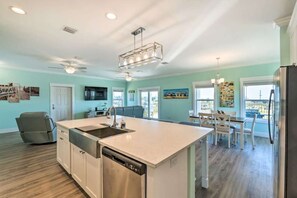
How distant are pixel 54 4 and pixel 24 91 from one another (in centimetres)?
546

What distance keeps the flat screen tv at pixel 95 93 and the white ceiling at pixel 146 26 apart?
12.5ft

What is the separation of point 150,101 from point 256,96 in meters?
5.01

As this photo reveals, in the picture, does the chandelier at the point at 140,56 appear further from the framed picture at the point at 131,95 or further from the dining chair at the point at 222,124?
the framed picture at the point at 131,95

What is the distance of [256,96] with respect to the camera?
4902 mm

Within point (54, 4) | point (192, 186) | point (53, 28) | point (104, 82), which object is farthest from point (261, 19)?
point (104, 82)

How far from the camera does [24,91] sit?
574 centimetres

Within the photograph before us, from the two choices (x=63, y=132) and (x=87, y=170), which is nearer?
(x=87, y=170)

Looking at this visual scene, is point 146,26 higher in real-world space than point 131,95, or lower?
higher

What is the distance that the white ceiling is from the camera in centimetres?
189

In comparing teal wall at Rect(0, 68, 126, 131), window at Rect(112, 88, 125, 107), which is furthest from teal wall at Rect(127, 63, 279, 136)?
teal wall at Rect(0, 68, 126, 131)

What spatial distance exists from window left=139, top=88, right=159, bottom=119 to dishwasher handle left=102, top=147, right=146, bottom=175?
6522 mm

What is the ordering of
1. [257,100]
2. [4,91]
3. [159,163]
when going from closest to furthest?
1. [159,163]
2. [257,100]
3. [4,91]

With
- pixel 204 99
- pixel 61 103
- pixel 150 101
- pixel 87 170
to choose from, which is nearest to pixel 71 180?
pixel 87 170

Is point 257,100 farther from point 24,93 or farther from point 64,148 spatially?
point 24,93
